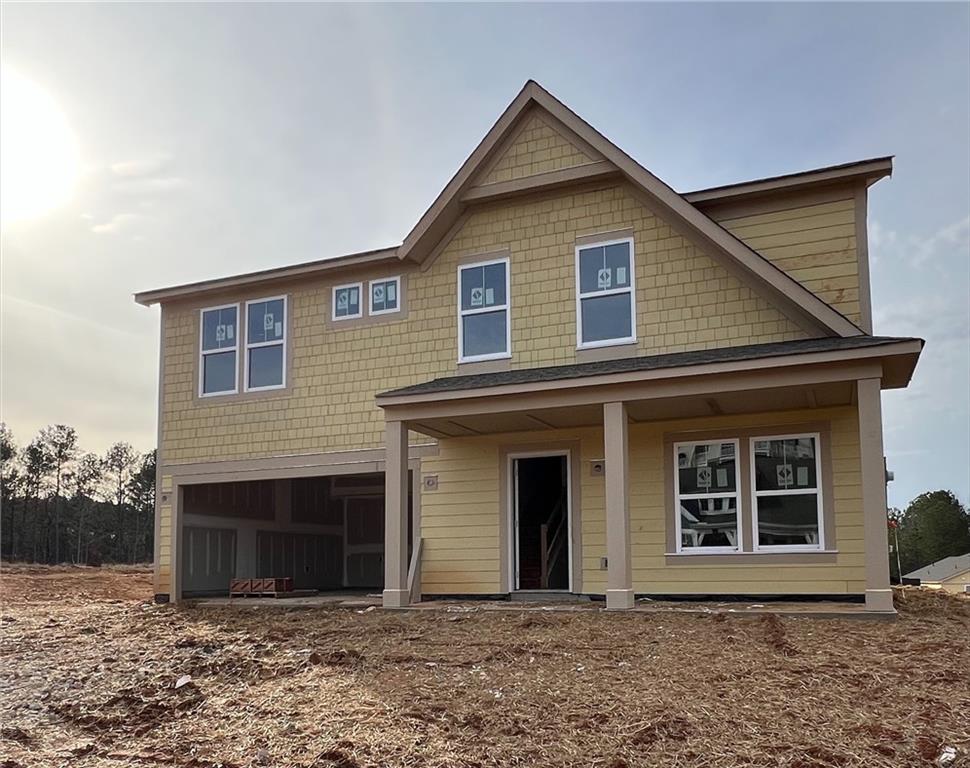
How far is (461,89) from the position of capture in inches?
612

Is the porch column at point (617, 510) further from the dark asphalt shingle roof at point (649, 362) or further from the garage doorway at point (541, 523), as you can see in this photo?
the garage doorway at point (541, 523)

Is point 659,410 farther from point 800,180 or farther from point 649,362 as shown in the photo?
point 800,180

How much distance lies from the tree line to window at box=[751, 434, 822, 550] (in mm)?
32501

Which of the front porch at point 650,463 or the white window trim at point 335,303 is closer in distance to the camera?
the front porch at point 650,463

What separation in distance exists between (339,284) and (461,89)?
3756 millimetres

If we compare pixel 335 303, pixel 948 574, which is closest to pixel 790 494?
pixel 335 303

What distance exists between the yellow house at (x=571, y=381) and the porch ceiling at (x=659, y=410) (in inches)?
2.3

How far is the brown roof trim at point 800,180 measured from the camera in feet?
42.1

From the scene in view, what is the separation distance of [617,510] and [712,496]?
6.57 feet

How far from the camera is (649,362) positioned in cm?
1245

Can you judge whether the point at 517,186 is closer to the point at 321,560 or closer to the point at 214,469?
the point at 214,469

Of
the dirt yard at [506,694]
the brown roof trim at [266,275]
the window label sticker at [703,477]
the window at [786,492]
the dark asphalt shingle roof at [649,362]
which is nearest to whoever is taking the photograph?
the dirt yard at [506,694]

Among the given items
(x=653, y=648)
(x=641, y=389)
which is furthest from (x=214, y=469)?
(x=653, y=648)

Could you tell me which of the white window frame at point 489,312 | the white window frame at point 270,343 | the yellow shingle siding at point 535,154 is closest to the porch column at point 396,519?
the white window frame at point 489,312
